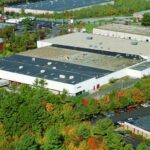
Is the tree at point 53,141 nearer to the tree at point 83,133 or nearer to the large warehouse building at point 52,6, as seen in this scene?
the tree at point 83,133

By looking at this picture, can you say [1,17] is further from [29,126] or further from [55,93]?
[29,126]

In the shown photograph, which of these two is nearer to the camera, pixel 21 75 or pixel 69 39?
pixel 21 75

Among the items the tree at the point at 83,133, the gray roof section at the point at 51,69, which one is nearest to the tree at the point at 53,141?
the tree at the point at 83,133

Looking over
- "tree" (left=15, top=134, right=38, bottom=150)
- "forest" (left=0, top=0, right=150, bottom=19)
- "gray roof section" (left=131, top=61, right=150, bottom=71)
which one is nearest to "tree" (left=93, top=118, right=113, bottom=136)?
"tree" (left=15, top=134, right=38, bottom=150)

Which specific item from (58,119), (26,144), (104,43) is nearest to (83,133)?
(58,119)

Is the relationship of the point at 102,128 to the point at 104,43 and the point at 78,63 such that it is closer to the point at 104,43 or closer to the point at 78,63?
the point at 78,63

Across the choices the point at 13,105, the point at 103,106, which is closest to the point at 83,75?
the point at 103,106
